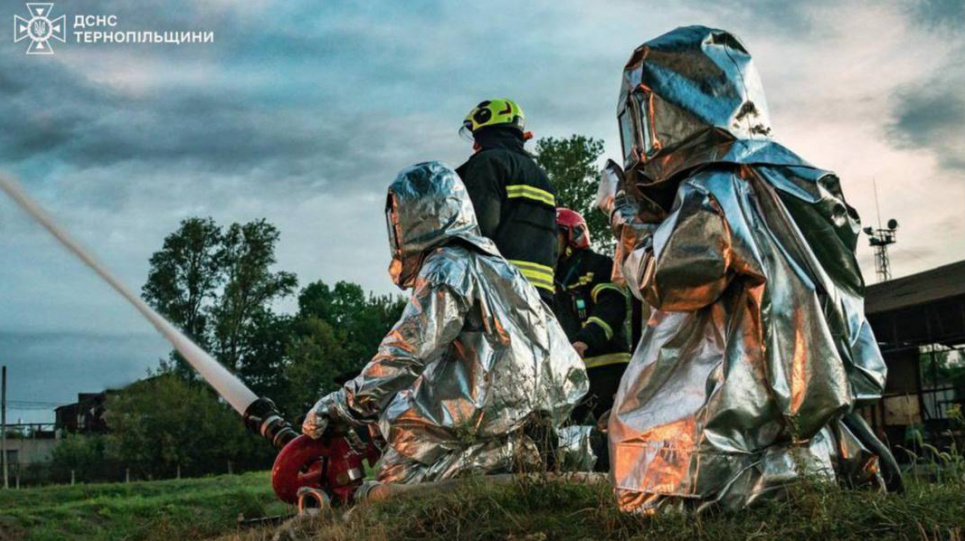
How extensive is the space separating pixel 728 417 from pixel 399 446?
2.98 meters

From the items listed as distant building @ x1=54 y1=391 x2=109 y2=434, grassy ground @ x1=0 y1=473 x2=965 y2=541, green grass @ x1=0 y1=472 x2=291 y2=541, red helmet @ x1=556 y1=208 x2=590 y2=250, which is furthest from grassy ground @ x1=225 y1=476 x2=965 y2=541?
distant building @ x1=54 y1=391 x2=109 y2=434

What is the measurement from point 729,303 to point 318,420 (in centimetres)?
324

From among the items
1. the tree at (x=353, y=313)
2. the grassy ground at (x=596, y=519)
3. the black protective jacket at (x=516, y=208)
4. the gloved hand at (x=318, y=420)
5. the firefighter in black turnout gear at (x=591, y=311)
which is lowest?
the grassy ground at (x=596, y=519)

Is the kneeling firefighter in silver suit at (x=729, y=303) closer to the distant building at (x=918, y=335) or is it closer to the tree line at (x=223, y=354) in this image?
the distant building at (x=918, y=335)

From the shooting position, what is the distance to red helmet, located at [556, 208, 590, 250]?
9.84 meters

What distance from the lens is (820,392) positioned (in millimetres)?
3939

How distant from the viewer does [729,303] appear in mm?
4145

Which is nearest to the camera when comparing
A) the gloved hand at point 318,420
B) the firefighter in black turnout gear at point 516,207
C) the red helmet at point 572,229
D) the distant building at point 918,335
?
the gloved hand at point 318,420

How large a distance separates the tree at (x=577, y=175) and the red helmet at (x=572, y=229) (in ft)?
50.1

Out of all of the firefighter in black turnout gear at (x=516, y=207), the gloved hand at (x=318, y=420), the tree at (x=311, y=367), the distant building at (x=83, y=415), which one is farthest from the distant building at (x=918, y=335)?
the distant building at (x=83, y=415)

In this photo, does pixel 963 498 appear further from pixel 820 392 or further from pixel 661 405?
pixel 661 405

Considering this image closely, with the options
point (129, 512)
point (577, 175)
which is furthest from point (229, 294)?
point (129, 512)

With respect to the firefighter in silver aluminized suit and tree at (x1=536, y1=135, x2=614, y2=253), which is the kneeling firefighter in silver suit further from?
tree at (x1=536, y1=135, x2=614, y2=253)

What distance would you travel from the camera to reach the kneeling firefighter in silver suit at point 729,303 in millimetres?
3936
